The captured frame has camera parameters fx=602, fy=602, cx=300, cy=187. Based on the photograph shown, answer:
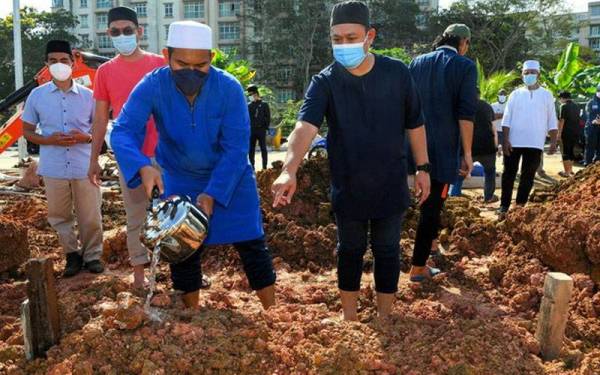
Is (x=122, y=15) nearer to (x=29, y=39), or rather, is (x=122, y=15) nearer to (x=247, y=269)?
(x=247, y=269)

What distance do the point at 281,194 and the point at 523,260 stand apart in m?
2.43

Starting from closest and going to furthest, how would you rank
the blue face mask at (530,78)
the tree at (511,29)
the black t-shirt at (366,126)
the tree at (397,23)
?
the black t-shirt at (366,126), the blue face mask at (530,78), the tree at (511,29), the tree at (397,23)

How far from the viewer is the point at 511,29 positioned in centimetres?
3741

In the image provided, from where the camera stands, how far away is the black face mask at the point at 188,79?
278 centimetres

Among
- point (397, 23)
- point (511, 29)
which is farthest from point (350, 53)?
point (397, 23)

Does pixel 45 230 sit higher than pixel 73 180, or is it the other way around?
pixel 73 180

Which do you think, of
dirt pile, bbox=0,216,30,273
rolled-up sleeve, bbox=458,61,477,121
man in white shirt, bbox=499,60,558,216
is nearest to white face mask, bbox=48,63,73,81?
dirt pile, bbox=0,216,30,273

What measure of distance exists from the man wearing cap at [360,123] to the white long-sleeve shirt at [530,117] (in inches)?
138

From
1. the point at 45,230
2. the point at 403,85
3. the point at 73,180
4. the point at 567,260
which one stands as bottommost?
the point at 45,230

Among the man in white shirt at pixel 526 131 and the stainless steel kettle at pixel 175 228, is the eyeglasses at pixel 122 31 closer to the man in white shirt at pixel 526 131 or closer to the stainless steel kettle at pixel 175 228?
the stainless steel kettle at pixel 175 228

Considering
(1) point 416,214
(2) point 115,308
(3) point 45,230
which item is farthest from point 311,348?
(3) point 45,230

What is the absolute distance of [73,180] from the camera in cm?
448

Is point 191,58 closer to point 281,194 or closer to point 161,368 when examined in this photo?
point 281,194

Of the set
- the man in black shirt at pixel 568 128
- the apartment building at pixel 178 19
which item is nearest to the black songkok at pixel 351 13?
the man in black shirt at pixel 568 128
